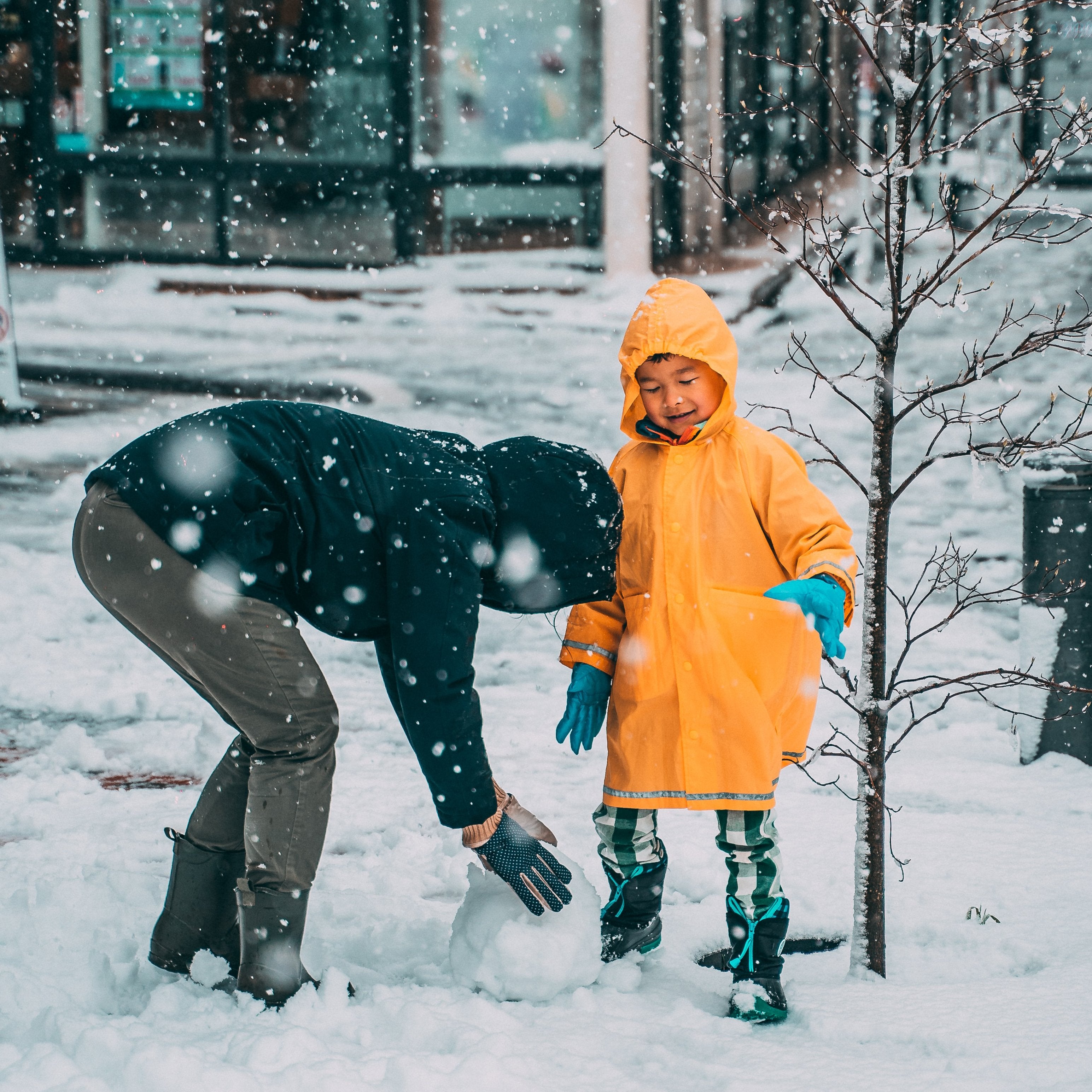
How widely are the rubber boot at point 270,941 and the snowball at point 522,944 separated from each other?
37 cm

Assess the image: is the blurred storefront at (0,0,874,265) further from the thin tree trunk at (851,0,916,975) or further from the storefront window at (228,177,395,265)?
the thin tree trunk at (851,0,916,975)

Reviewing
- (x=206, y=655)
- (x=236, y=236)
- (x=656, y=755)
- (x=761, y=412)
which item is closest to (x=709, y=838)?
(x=656, y=755)

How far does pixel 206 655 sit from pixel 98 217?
470 inches

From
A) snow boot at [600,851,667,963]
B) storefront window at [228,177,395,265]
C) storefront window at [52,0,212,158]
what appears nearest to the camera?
snow boot at [600,851,667,963]

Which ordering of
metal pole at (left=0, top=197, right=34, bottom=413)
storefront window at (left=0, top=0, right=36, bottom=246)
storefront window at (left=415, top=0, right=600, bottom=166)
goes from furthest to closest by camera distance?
storefront window at (left=0, top=0, right=36, bottom=246)
storefront window at (left=415, top=0, right=600, bottom=166)
metal pole at (left=0, top=197, right=34, bottom=413)

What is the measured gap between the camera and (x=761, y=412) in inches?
328

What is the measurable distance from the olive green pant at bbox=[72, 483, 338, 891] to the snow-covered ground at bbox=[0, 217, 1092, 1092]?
34 centimetres

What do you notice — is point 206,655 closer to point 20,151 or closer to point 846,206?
point 20,151

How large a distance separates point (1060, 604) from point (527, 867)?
227 cm

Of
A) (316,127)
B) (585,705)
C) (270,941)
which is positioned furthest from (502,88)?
(270,941)

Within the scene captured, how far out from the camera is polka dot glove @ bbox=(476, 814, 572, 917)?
248 cm

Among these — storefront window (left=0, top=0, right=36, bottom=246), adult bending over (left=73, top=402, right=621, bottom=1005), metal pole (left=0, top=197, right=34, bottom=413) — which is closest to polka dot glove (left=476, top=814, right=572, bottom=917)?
adult bending over (left=73, top=402, right=621, bottom=1005)

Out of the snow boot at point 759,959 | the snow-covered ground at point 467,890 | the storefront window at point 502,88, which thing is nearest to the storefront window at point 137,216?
the storefront window at point 502,88

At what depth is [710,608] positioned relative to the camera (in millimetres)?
2646
